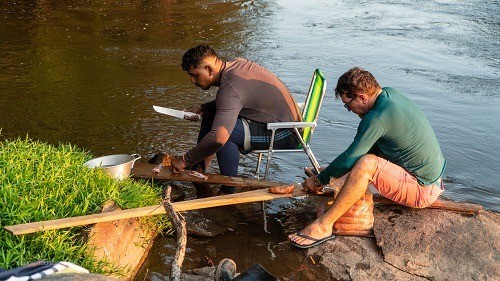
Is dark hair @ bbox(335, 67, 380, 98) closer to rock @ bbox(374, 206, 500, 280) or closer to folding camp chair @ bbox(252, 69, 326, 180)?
folding camp chair @ bbox(252, 69, 326, 180)

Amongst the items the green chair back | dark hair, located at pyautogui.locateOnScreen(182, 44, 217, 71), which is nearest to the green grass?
dark hair, located at pyautogui.locateOnScreen(182, 44, 217, 71)

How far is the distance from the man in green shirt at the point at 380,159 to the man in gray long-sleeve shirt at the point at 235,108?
89cm

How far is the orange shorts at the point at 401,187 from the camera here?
15.5ft

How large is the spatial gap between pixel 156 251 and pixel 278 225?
Result: 3.70ft

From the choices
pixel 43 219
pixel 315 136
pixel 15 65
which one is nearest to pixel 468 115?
pixel 315 136

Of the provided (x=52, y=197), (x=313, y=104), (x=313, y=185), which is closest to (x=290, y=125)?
(x=313, y=104)

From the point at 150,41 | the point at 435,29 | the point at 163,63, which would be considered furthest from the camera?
the point at 435,29

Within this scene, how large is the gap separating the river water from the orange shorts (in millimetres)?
1487

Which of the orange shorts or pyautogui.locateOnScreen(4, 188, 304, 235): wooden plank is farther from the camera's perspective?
the orange shorts

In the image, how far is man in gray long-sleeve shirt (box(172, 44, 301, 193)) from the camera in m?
5.36

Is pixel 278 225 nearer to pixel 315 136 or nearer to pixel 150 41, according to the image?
pixel 315 136

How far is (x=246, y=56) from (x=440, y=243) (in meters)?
7.43

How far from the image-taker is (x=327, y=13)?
53.9 ft

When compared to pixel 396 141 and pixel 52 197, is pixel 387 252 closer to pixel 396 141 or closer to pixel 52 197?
pixel 396 141
